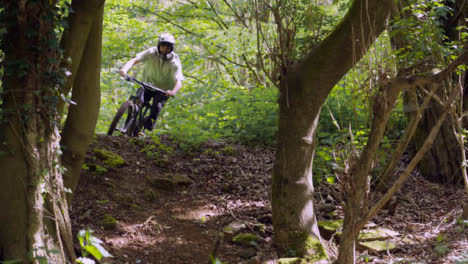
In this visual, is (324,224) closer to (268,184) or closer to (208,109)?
(268,184)

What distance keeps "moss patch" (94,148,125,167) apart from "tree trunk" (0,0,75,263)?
8.29 feet

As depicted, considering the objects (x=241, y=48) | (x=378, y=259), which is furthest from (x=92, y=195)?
(x=241, y=48)

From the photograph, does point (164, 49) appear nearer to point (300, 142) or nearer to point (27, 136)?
point (300, 142)

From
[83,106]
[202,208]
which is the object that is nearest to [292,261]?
[202,208]

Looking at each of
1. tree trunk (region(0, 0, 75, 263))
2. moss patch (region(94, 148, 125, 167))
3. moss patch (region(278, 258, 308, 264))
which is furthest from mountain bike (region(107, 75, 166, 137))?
moss patch (region(278, 258, 308, 264))

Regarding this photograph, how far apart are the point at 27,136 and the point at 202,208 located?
106 inches

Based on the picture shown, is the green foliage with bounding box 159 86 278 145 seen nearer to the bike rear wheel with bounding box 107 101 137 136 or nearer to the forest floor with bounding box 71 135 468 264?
the forest floor with bounding box 71 135 468 264

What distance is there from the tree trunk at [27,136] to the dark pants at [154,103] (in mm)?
4373

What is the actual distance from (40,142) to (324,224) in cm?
309

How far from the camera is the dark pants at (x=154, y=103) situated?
7.46m

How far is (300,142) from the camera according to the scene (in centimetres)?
382

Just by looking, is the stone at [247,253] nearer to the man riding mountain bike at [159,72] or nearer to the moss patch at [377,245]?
the moss patch at [377,245]

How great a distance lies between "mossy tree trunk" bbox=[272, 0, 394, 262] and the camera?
3711 mm

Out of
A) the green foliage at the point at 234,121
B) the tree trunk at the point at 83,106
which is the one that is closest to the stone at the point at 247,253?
the tree trunk at the point at 83,106
